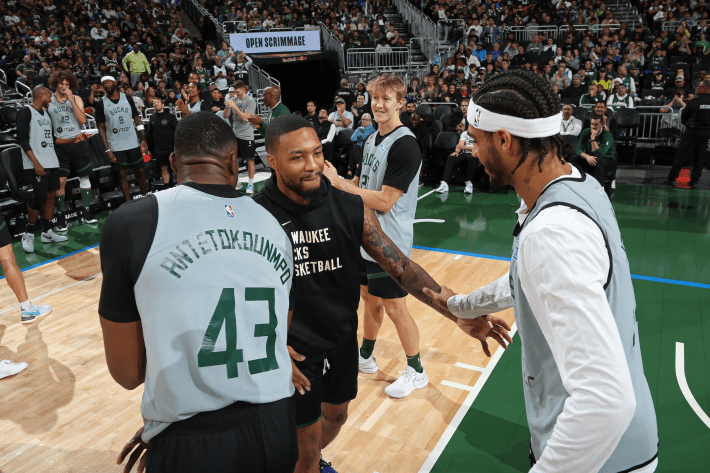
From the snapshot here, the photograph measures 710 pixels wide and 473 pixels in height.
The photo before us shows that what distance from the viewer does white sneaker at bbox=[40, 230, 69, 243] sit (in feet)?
25.2

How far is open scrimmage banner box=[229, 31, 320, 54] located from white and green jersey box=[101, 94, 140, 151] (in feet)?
36.7

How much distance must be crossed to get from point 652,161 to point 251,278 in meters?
12.2

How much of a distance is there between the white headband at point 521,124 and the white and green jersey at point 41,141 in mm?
7246

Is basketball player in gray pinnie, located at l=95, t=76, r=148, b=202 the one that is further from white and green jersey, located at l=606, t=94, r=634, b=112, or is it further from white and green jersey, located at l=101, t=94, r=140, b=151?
white and green jersey, located at l=606, t=94, r=634, b=112

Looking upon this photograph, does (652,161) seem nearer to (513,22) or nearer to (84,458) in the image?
(513,22)

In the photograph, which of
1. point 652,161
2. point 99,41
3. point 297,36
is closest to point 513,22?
point 297,36

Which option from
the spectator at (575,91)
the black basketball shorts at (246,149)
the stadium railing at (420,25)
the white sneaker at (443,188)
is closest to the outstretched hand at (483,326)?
the white sneaker at (443,188)

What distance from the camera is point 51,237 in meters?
7.70

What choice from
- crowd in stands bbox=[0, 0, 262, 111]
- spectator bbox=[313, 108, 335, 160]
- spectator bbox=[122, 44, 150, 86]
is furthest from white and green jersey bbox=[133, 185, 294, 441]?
spectator bbox=[122, 44, 150, 86]

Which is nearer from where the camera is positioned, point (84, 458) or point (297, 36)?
point (84, 458)

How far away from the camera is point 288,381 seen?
1.72 m

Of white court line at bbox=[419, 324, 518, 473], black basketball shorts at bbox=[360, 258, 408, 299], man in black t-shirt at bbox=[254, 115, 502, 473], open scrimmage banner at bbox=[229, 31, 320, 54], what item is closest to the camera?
man in black t-shirt at bbox=[254, 115, 502, 473]

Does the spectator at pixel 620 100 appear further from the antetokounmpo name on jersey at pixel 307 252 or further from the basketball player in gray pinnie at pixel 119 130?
the antetokounmpo name on jersey at pixel 307 252

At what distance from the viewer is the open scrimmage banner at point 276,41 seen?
1917 cm
